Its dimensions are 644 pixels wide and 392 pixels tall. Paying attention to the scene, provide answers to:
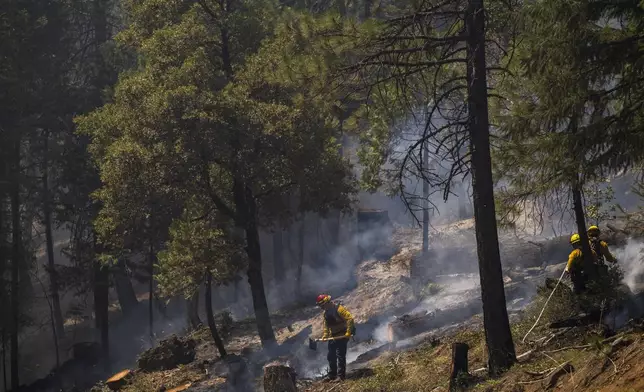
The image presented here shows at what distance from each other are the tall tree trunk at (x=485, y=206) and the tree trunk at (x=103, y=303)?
22304mm

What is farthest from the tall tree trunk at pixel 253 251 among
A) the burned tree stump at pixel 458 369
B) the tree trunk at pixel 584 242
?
the burned tree stump at pixel 458 369

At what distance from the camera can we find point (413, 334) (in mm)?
19609

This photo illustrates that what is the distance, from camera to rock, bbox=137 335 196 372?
2130cm

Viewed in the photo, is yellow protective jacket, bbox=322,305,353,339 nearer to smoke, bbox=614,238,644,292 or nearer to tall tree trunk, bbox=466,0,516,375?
tall tree trunk, bbox=466,0,516,375

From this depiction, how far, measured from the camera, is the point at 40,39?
32500 mm

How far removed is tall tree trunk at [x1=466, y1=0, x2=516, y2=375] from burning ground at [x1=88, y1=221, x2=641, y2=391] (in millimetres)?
408

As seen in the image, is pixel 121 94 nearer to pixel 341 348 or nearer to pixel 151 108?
pixel 151 108

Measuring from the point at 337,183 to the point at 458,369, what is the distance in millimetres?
11939

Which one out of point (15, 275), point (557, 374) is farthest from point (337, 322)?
point (15, 275)

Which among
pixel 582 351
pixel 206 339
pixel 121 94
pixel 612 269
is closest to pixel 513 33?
pixel 582 351

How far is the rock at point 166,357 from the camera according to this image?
A: 21297 mm

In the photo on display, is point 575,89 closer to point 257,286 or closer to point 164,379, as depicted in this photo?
point 164,379

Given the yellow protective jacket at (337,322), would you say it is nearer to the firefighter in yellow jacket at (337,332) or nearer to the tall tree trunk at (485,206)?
the firefighter in yellow jacket at (337,332)

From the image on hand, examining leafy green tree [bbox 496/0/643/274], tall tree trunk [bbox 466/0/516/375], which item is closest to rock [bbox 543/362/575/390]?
tall tree trunk [bbox 466/0/516/375]
